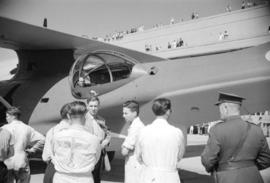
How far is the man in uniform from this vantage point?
3.30 meters

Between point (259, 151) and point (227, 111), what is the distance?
49cm

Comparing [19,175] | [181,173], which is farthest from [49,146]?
[181,173]

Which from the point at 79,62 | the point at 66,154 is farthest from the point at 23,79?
the point at 66,154

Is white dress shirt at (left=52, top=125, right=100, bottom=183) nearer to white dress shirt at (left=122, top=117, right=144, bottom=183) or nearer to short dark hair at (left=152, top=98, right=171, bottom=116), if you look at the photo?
short dark hair at (left=152, top=98, right=171, bottom=116)

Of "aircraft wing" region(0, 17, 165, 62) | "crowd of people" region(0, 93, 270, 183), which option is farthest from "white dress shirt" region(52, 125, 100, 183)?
"aircraft wing" region(0, 17, 165, 62)

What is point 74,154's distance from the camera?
11.1 ft

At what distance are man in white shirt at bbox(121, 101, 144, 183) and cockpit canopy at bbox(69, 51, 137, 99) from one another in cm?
324

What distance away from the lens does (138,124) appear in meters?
4.27

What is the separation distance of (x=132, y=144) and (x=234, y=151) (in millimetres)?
1248

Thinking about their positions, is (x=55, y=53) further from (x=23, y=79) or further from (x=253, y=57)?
(x=253, y=57)

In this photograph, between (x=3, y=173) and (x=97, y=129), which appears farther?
(x=3, y=173)

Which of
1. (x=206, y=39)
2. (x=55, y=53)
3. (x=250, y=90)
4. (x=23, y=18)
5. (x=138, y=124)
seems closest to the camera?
(x=138, y=124)

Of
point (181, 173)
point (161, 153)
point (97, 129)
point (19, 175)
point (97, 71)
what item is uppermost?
point (97, 71)

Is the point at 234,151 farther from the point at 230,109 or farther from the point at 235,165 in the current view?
the point at 230,109
